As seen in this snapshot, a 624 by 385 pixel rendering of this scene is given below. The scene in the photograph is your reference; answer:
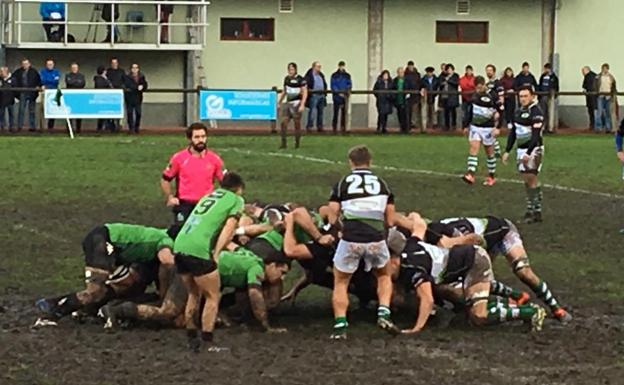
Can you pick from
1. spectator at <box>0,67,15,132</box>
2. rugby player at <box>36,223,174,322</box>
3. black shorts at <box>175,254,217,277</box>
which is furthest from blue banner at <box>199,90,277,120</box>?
black shorts at <box>175,254,217,277</box>

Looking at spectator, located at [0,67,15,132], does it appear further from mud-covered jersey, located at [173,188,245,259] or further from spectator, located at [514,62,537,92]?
mud-covered jersey, located at [173,188,245,259]

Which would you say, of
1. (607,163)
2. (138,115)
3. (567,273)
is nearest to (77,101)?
(138,115)

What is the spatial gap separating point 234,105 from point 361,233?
3113 cm

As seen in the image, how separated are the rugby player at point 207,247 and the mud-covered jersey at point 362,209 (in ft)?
3.06

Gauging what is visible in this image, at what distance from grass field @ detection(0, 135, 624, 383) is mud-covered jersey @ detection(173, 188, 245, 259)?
1627 millimetres

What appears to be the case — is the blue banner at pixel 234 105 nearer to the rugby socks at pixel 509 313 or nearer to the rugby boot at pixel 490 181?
the rugby boot at pixel 490 181

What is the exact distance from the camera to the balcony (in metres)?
46.2

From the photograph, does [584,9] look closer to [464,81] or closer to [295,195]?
[464,81]

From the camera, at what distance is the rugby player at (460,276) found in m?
13.0

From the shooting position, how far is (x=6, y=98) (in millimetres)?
41688

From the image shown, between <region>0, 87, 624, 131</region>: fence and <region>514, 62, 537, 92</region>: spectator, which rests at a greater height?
<region>514, 62, 537, 92</region>: spectator

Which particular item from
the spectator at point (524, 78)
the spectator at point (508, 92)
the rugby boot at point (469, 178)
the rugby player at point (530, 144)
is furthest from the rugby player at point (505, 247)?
the spectator at point (524, 78)

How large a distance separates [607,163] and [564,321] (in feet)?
62.4

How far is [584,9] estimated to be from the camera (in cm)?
5084
